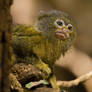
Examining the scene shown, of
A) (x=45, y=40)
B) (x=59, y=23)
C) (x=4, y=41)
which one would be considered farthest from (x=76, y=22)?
(x=4, y=41)

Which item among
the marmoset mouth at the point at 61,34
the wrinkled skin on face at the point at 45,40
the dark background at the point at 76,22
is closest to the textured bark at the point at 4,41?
the wrinkled skin on face at the point at 45,40

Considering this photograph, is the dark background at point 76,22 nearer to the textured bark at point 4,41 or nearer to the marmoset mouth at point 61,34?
the marmoset mouth at point 61,34

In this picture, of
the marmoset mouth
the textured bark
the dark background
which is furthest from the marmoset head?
the dark background

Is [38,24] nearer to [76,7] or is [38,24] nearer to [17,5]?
[17,5]

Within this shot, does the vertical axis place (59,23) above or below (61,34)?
above

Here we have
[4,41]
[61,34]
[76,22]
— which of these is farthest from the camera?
[76,22]

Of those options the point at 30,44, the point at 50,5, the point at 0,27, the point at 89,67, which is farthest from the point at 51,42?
the point at 50,5

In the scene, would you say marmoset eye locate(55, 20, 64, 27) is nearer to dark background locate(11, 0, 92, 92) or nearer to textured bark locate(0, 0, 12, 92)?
textured bark locate(0, 0, 12, 92)

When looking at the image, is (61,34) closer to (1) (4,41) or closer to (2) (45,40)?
(2) (45,40)
